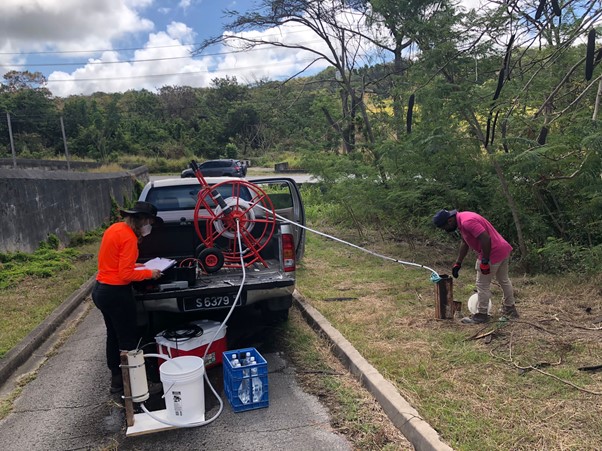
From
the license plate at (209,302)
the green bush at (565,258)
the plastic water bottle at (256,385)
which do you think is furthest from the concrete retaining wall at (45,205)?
the green bush at (565,258)

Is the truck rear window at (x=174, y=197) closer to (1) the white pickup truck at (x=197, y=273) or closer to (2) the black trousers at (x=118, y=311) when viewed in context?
(1) the white pickup truck at (x=197, y=273)

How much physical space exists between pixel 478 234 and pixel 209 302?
9.23 feet

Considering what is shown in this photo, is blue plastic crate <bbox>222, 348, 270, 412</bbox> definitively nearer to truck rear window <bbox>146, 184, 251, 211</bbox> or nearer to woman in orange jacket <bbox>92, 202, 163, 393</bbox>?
woman in orange jacket <bbox>92, 202, 163, 393</bbox>

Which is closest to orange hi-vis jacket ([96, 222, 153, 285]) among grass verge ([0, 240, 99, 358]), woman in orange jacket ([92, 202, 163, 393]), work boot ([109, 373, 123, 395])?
woman in orange jacket ([92, 202, 163, 393])

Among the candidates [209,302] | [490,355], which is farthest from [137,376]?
[490,355]

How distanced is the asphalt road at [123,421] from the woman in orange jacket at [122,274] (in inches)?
16.1

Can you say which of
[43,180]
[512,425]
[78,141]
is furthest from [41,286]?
[78,141]

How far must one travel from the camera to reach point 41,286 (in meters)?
7.85

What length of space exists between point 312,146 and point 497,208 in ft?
22.3

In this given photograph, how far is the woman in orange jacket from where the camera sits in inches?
158

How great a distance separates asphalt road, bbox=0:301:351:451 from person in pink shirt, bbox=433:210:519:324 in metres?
2.17

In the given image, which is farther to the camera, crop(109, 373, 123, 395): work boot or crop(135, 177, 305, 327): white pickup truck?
crop(135, 177, 305, 327): white pickup truck

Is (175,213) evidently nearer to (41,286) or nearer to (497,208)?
(41,286)

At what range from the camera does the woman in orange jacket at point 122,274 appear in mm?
4008
